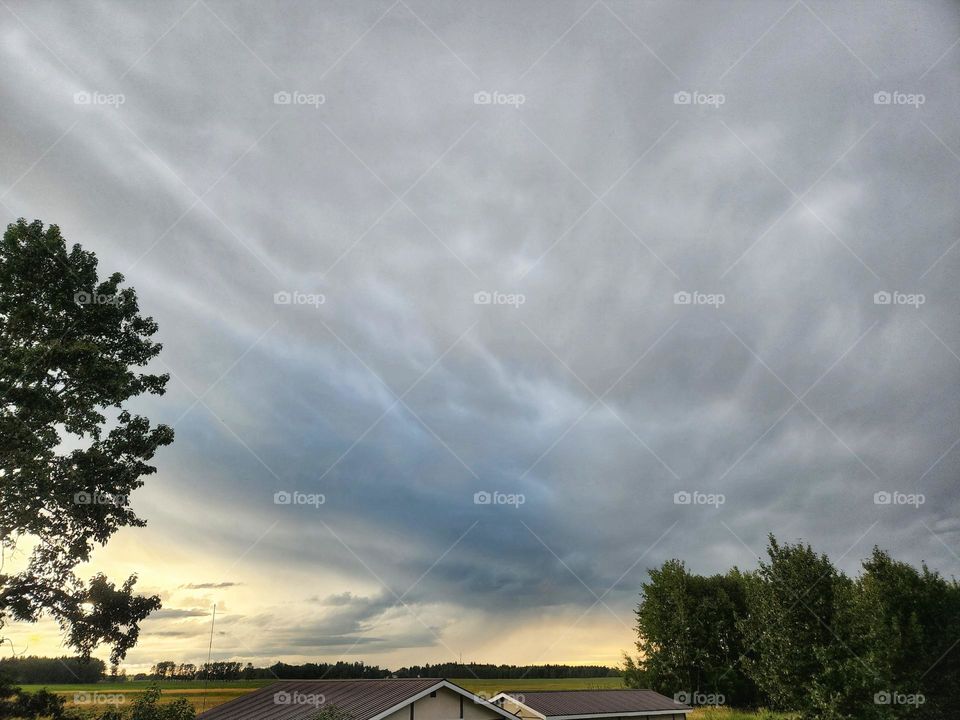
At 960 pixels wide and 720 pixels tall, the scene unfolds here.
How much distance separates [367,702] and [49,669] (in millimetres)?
13312

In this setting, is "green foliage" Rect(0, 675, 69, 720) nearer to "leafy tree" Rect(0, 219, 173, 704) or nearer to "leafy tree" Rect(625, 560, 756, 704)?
"leafy tree" Rect(0, 219, 173, 704)

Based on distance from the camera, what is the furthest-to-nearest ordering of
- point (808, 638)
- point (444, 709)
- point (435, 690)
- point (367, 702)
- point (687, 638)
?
point (687, 638) → point (808, 638) → point (444, 709) → point (435, 690) → point (367, 702)

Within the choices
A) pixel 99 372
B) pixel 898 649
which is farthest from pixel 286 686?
pixel 898 649

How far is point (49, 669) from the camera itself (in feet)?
75.8

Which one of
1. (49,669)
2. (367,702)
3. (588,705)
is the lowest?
(588,705)

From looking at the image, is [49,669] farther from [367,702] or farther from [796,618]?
[796,618]

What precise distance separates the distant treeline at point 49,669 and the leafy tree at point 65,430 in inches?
58.3

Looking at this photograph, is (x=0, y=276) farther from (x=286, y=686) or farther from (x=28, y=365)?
(x=286, y=686)

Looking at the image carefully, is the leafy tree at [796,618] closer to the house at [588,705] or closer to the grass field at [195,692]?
the grass field at [195,692]

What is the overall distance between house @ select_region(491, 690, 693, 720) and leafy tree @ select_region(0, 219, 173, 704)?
1863cm

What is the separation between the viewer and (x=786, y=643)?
32.7m

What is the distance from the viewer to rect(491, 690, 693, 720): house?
2997 centimetres

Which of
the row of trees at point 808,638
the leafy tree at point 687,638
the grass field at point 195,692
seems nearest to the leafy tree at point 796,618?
the row of trees at point 808,638

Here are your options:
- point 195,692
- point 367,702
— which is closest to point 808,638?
point 367,702
